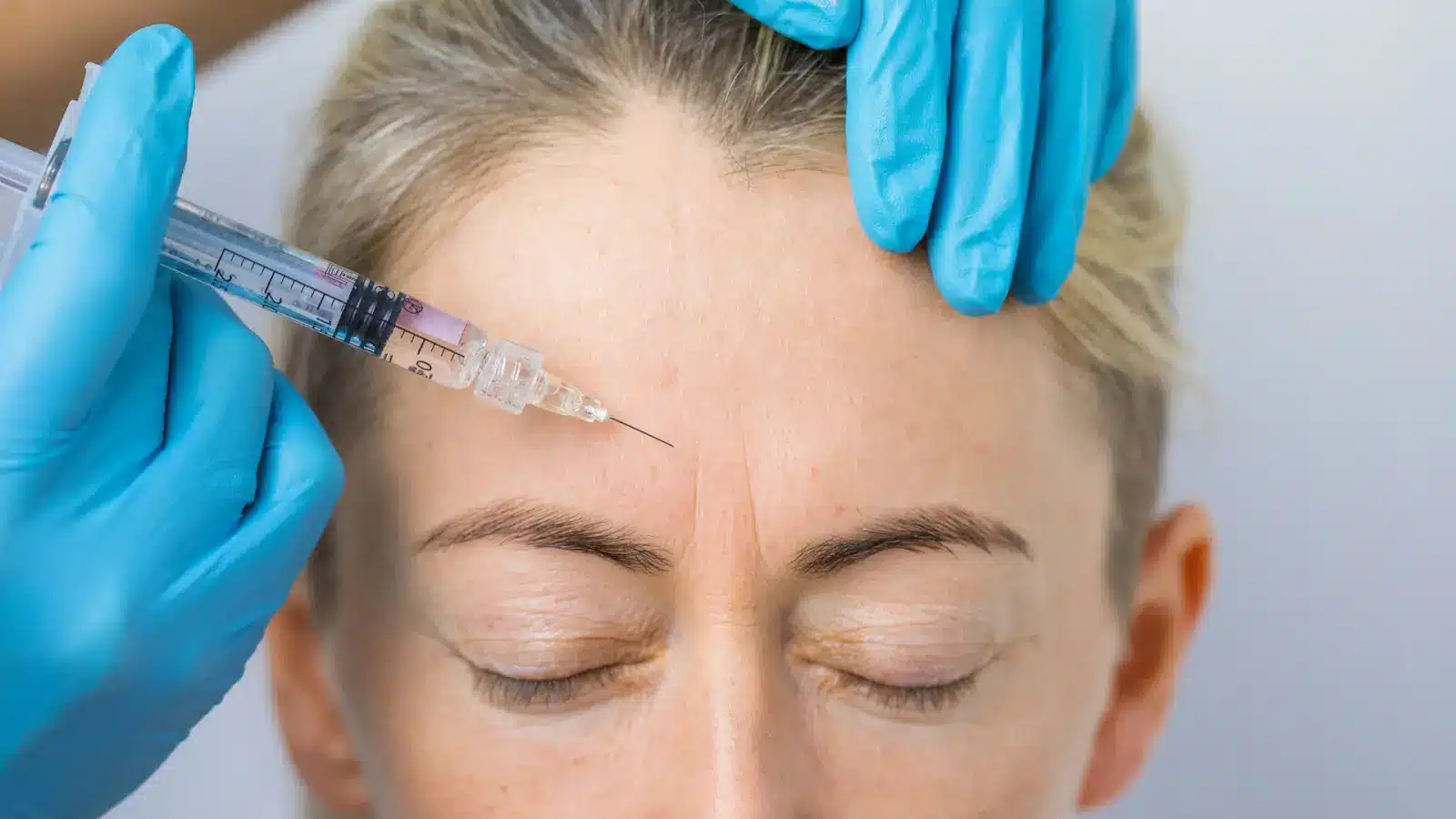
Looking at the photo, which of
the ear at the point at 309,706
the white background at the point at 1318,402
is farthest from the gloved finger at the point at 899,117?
the white background at the point at 1318,402

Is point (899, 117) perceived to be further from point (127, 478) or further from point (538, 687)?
point (127, 478)

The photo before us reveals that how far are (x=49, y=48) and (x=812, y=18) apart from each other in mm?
818

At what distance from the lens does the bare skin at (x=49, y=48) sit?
1.21m

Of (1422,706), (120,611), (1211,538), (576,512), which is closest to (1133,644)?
(1211,538)

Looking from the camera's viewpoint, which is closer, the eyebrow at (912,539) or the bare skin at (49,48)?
the eyebrow at (912,539)

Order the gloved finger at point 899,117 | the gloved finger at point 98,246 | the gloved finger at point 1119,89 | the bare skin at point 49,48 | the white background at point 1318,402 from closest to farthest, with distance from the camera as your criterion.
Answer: the gloved finger at point 98,246 → the gloved finger at point 899,117 → the gloved finger at point 1119,89 → the bare skin at point 49,48 → the white background at point 1318,402

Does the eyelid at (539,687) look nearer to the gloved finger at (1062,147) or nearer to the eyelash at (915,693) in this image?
the eyelash at (915,693)

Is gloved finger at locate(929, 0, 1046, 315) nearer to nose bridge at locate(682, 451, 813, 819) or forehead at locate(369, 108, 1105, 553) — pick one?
forehead at locate(369, 108, 1105, 553)

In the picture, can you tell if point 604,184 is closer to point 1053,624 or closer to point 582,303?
point 582,303

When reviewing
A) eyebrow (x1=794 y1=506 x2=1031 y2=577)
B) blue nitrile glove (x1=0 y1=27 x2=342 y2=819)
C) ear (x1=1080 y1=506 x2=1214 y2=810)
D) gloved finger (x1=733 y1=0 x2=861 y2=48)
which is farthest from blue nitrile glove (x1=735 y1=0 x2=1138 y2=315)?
blue nitrile glove (x1=0 y1=27 x2=342 y2=819)

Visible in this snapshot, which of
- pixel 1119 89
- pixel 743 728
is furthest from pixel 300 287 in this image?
pixel 1119 89

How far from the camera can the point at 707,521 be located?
91 centimetres

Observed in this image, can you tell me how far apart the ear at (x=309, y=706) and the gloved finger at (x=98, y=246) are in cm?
38

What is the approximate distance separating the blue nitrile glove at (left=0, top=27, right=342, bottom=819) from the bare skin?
42 cm
